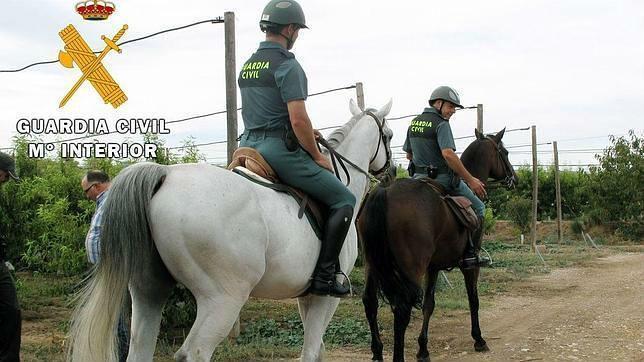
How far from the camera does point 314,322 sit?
5.41 meters

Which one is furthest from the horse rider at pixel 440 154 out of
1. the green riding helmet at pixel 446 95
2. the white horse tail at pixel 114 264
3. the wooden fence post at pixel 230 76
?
the white horse tail at pixel 114 264

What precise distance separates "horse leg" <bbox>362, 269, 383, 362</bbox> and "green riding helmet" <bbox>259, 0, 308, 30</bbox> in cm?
346

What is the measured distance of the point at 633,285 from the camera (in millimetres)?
14008

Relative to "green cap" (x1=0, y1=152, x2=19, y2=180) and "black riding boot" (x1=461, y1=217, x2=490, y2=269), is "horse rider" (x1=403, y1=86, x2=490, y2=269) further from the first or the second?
"green cap" (x1=0, y1=152, x2=19, y2=180)

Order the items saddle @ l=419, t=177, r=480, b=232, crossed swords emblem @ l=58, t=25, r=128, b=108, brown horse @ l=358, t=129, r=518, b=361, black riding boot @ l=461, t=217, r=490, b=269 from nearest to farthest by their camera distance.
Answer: brown horse @ l=358, t=129, r=518, b=361, saddle @ l=419, t=177, r=480, b=232, black riding boot @ l=461, t=217, r=490, b=269, crossed swords emblem @ l=58, t=25, r=128, b=108

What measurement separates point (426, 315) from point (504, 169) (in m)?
2.38

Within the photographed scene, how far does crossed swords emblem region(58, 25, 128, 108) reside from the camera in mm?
11070

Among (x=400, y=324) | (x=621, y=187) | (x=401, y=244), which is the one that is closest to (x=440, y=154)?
(x=401, y=244)

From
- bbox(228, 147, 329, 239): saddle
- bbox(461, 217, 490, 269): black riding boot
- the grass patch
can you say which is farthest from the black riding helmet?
bbox(461, 217, 490, 269): black riding boot

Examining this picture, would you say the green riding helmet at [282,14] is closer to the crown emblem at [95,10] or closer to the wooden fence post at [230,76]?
the wooden fence post at [230,76]

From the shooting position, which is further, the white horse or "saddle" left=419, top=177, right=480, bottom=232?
"saddle" left=419, top=177, right=480, bottom=232

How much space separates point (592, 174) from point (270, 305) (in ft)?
65.3

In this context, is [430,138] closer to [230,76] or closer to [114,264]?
[230,76]

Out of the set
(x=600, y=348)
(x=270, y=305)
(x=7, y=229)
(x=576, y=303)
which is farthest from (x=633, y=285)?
(x=7, y=229)
